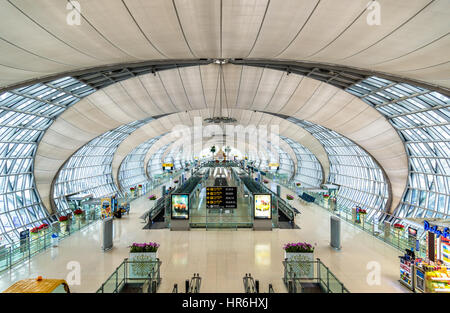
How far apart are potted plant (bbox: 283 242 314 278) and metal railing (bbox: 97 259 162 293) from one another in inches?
165

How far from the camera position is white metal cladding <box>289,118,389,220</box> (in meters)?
33.0

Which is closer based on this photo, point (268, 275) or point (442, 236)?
point (268, 275)

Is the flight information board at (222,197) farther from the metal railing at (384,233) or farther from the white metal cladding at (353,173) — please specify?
the white metal cladding at (353,173)

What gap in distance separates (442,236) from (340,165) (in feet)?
122

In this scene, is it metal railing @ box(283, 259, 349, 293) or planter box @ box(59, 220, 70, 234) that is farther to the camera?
planter box @ box(59, 220, 70, 234)

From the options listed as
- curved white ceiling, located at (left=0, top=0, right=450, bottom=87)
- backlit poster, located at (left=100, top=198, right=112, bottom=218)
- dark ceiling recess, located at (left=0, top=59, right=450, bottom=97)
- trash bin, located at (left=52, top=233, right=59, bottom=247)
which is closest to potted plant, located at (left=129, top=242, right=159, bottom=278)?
trash bin, located at (left=52, top=233, right=59, bottom=247)

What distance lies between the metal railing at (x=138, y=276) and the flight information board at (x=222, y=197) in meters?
6.29

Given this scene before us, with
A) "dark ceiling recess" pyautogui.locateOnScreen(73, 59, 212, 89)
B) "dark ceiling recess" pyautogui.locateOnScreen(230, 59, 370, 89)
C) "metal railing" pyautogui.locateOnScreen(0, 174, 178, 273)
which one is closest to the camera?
"metal railing" pyautogui.locateOnScreen(0, 174, 178, 273)

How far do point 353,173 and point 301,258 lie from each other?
36.9 m

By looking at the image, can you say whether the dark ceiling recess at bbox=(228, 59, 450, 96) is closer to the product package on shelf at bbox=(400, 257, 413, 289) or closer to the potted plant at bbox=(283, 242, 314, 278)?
the potted plant at bbox=(283, 242, 314, 278)

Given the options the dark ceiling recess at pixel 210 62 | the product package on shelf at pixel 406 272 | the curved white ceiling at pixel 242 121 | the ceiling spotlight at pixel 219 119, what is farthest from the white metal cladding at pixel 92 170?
the product package on shelf at pixel 406 272
